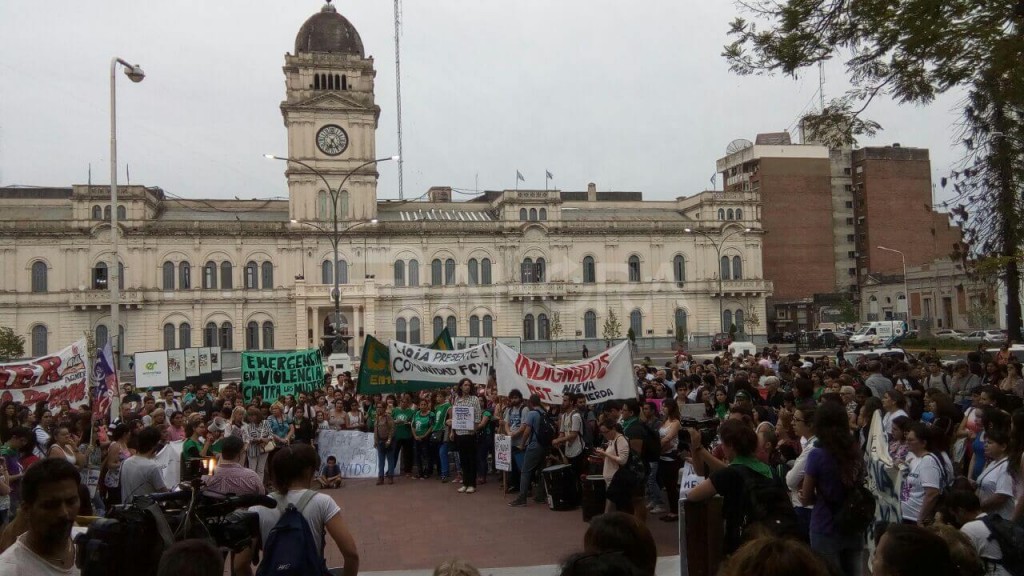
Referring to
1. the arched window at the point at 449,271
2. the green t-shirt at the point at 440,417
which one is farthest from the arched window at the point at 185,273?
the green t-shirt at the point at 440,417

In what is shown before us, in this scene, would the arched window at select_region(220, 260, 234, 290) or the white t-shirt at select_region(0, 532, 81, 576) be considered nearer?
the white t-shirt at select_region(0, 532, 81, 576)

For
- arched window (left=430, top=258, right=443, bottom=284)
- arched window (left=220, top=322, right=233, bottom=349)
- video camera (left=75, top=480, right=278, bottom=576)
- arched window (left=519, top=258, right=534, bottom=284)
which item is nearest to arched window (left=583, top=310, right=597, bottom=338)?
arched window (left=519, top=258, right=534, bottom=284)

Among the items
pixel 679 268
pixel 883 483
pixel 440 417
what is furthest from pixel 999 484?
pixel 679 268

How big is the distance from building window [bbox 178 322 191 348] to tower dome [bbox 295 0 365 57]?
19.8 m

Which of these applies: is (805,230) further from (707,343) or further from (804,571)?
(804,571)

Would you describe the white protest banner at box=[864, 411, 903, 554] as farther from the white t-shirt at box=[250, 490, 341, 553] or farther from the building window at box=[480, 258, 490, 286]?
the building window at box=[480, 258, 490, 286]

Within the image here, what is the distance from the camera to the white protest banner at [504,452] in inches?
532

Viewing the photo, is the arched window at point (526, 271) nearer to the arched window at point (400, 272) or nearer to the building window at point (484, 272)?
the building window at point (484, 272)

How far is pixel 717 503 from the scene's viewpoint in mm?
6988

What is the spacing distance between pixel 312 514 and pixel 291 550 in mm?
267

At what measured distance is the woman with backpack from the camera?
616 centimetres

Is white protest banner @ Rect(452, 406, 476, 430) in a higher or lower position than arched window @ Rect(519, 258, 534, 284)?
lower

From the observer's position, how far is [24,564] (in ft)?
13.1

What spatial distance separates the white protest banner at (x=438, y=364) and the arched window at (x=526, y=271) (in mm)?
43604
